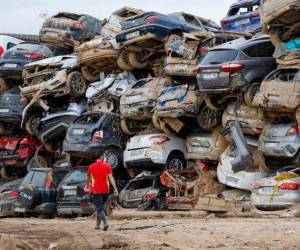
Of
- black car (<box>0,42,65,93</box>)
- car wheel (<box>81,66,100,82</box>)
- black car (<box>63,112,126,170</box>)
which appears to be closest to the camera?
black car (<box>63,112,126,170</box>)

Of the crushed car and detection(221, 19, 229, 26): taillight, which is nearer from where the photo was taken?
the crushed car

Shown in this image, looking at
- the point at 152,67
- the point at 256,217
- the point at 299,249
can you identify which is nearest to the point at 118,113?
the point at 152,67

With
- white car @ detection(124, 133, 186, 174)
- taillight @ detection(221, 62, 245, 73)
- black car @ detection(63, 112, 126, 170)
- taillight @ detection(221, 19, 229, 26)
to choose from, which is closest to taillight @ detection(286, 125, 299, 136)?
taillight @ detection(221, 62, 245, 73)

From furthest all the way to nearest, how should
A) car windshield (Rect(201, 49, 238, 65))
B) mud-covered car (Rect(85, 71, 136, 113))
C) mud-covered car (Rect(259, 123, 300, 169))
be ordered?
mud-covered car (Rect(85, 71, 136, 113)) < car windshield (Rect(201, 49, 238, 65)) < mud-covered car (Rect(259, 123, 300, 169))

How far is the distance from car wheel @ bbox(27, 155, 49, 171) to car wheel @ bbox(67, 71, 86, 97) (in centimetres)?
290

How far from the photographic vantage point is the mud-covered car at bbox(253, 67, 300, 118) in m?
19.2

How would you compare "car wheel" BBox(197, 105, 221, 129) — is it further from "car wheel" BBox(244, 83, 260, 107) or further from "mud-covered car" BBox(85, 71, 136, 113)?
"mud-covered car" BBox(85, 71, 136, 113)

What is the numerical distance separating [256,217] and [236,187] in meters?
2.71

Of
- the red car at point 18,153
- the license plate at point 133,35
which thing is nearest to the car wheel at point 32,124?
the red car at point 18,153

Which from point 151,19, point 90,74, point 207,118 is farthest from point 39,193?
point 90,74

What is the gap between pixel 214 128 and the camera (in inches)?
908

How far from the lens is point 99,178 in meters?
16.2

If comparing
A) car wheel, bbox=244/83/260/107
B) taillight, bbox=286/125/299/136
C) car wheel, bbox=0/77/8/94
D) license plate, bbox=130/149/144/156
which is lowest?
license plate, bbox=130/149/144/156

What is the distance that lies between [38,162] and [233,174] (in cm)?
1189
